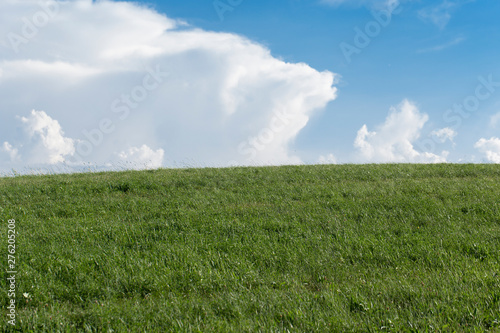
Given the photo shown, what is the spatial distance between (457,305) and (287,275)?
2533 millimetres

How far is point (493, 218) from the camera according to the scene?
9.41m

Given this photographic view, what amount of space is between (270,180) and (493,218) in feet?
24.6

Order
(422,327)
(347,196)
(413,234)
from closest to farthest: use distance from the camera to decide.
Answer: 1. (422,327)
2. (413,234)
3. (347,196)

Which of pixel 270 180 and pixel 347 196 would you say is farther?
pixel 270 180

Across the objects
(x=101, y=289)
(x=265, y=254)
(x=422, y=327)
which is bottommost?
(x=422, y=327)

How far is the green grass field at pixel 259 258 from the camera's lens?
16.3 ft

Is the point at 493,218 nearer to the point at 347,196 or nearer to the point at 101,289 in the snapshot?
the point at 347,196

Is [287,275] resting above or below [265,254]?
below

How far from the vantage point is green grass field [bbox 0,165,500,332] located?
498 cm

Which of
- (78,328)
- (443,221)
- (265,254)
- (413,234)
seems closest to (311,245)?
(265,254)

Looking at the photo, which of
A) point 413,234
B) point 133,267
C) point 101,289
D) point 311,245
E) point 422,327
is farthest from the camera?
point 413,234

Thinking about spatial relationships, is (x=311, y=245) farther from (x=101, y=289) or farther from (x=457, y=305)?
(x=101, y=289)

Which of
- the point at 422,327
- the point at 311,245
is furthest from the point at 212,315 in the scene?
the point at 311,245

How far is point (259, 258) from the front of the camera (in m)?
7.06
